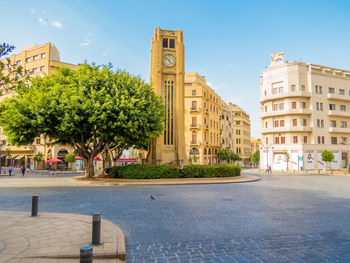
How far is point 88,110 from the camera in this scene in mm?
21094

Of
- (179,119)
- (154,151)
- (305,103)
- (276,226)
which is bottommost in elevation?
(276,226)

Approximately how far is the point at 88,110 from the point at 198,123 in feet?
139

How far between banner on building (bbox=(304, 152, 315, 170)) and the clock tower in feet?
100

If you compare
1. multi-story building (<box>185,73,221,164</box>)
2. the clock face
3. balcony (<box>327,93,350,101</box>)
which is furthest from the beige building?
the clock face

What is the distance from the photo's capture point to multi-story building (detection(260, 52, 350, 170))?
50.0 metres

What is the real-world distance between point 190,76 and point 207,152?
1959cm

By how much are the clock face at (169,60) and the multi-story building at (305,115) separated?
2905 cm

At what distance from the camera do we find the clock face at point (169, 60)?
31.2m

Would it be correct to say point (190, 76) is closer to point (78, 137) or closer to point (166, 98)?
point (166, 98)

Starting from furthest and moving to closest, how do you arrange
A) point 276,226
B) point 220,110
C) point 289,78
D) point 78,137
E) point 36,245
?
point 220,110
point 289,78
point 78,137
point 276,226
point 36,245

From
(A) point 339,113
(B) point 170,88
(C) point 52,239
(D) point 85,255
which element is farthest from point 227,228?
(A) point 339,113

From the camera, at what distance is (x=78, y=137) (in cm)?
2544

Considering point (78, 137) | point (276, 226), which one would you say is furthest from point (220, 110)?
point (276, 226)

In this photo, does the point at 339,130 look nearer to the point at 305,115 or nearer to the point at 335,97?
the point at 335,97
